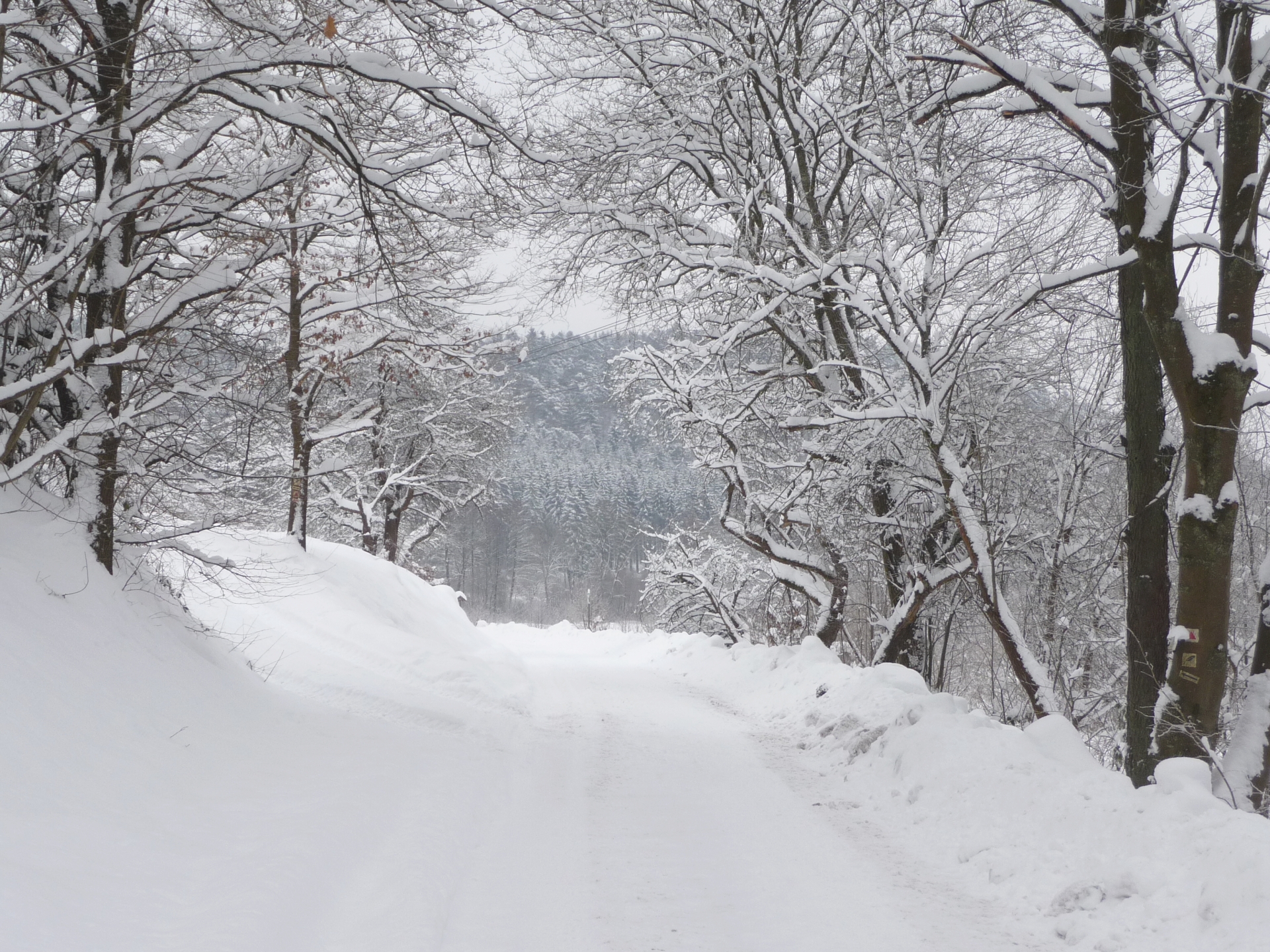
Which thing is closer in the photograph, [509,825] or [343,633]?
[509,825]

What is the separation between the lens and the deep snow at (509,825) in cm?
352

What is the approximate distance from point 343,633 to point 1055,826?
9.19 m

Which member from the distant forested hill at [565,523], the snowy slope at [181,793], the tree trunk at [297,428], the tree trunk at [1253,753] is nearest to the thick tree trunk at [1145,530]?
the tree trunk at [1253,753]

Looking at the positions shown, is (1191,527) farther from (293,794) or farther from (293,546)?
(293,546)

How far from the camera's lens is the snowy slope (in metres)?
3.19

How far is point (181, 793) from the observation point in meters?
4.39

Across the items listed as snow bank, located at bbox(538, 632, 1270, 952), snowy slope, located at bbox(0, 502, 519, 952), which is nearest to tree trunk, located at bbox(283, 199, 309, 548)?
snowy slope, located at bbox(0, 502, 519, 952)

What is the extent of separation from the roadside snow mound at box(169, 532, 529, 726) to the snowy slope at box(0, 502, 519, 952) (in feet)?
4.16

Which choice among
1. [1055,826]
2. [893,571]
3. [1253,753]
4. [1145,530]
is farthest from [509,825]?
[893,571]

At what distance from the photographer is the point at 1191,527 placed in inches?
219

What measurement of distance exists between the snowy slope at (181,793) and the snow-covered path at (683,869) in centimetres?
30

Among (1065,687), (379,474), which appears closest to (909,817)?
(1065,687)

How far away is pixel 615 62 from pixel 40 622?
920cm

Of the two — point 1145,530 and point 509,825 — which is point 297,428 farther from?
point 1145,530
